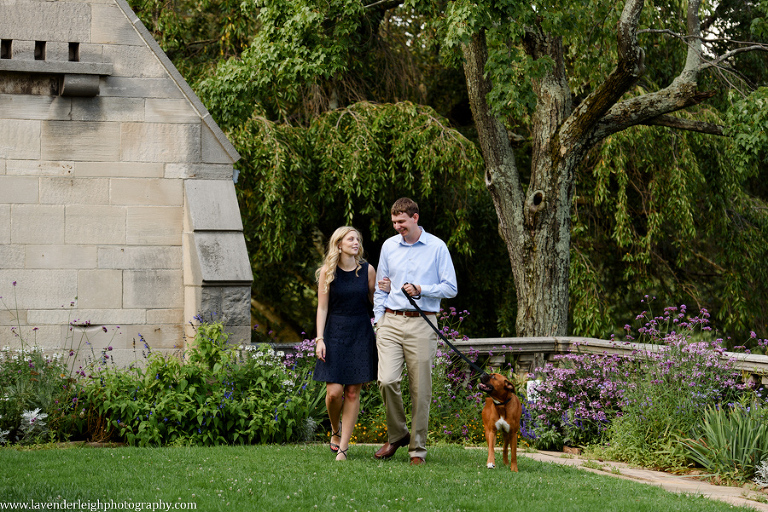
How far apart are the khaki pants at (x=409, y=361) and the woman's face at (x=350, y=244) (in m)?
0.52

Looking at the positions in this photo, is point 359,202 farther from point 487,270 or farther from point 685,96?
point 685,96

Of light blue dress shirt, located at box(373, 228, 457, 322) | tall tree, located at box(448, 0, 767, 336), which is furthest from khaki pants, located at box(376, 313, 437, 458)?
tall tree, located at box(448, 0, 767, 336)

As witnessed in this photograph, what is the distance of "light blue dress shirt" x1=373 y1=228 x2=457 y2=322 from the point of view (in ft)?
19.9

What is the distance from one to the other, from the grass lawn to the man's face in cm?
165

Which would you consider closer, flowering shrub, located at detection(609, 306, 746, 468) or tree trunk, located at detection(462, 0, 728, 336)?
flowering shrub, located at detection(609, 306, 746, 468)

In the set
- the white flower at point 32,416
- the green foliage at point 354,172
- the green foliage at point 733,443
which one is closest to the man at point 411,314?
the green foliage at point 733,443

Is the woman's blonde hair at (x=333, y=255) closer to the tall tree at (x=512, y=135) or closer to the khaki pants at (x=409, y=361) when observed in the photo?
the khaki pants at (x=409, y=361)

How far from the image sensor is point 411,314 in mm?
6086

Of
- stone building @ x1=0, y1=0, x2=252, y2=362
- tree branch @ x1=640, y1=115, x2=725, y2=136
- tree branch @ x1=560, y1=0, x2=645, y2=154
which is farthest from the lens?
tree branch @ x1=640, y1=115, x2=725, y2=136

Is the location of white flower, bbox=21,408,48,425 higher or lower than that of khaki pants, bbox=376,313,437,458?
lower

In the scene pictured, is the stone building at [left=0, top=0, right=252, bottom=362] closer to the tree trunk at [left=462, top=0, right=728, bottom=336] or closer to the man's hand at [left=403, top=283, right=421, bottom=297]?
the man's hand at [left=403, top=283, right=421, bottom=297]

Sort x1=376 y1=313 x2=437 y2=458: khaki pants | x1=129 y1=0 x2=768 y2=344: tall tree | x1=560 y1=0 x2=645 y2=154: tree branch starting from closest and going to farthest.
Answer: x1=376 y1=313 x2=437 y2=458: khaki pants
x1=560 y1=0 x2=645 y2=154: tree branch
x1=129 y1=0 x2=768 y2=344: tall tree

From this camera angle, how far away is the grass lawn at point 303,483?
4836 millimetres

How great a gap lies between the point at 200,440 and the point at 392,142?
20.1 ft
